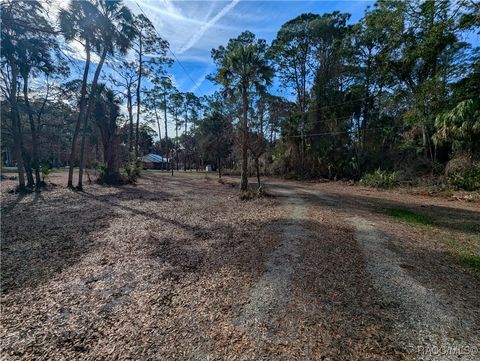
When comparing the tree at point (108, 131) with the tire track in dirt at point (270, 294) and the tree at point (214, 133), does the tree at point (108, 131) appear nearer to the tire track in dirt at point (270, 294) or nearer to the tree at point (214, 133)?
the tree at point (214, 133)

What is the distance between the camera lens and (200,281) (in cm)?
375

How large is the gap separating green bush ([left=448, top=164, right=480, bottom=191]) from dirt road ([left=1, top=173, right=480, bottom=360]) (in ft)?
23.7

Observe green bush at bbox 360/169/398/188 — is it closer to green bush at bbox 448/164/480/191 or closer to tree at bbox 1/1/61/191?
green bush at bbox 448/164/480/191

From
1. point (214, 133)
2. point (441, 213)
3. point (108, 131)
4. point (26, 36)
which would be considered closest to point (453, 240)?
point (441, 213)

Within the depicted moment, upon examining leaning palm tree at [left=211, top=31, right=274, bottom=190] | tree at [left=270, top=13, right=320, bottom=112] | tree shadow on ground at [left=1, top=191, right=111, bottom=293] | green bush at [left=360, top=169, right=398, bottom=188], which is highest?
tree at [left=270, top=13, right=320, bottom=112]

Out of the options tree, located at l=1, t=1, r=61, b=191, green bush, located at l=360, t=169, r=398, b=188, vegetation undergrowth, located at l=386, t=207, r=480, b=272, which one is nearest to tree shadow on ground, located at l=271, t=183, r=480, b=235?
vegetation undergrowth, located at l=386, t=207, r=480, b=272

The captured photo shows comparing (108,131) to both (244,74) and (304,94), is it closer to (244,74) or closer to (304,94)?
(244,74)

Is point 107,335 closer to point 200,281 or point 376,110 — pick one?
point 200,281

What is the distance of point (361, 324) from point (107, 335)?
2.61m

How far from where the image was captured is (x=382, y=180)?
674 inches

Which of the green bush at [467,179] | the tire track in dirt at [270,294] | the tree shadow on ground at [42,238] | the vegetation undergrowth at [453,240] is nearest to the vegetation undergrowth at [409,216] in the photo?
the vegetation undergrowth at [453,240]

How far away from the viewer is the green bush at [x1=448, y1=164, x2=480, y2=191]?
12.2 m

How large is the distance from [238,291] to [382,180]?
1673cm

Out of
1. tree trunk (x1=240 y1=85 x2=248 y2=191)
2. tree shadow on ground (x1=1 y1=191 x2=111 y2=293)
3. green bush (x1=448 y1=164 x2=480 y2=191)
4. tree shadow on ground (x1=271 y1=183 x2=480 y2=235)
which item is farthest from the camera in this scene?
tree trunk (x1=240 y1=85 x2=248 y2=191)
